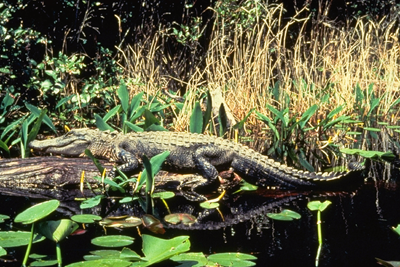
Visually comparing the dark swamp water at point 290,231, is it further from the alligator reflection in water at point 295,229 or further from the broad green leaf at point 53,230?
the broad green leaf at point 53,230

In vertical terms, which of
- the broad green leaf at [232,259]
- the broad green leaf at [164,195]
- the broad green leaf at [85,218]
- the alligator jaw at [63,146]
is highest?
the broad green leaf at [232,259]

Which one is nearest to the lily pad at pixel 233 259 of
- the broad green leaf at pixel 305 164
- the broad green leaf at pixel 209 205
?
the broad green leaf at pixel 209 205

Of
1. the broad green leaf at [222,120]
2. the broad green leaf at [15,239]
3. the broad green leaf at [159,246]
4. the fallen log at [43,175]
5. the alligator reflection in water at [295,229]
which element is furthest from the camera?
the broad green leaf at [222,120]

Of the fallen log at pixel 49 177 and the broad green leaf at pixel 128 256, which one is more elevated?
the broad green leaf at pixel 128 256

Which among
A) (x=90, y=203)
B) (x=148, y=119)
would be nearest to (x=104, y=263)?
(x=90, y=203)

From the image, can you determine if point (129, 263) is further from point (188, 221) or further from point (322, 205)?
point (322, 205)

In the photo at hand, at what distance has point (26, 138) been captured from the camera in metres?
4.40

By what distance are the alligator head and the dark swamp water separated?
894 millimetres

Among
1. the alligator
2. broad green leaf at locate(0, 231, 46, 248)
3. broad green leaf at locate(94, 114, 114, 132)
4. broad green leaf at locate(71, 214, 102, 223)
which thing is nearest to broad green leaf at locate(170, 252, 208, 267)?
broad green leaf at locate(0, 231, 46, 248)

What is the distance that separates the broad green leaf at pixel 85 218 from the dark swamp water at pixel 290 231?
0.55 ft

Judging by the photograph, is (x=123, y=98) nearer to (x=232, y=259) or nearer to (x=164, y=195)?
(x=164, y=195)

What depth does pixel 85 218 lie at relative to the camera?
3074mm

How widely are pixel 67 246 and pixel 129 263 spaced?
21.7 inches

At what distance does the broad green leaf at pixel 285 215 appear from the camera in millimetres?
3162
